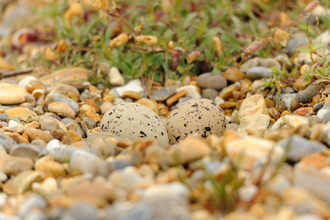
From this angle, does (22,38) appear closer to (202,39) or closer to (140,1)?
(140,1)

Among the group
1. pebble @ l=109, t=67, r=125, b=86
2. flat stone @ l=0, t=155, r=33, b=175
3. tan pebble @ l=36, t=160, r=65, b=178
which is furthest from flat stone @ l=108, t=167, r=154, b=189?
pebble @ l=109, t=67, r=125, b=86

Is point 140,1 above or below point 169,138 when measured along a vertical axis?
above

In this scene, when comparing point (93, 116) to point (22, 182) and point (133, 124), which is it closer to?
point (133, 124)

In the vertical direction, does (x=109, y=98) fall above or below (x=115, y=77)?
below

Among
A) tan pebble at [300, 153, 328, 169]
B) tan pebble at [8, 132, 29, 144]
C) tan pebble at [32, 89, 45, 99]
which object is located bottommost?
tan pebble at [32, 89, 45, 99]

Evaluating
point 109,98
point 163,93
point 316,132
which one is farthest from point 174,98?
point 316,132

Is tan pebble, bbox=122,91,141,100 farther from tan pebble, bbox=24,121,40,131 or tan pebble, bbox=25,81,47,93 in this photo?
tan pebble, bbox=24,121,40,131

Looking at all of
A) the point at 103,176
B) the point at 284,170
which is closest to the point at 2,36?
the point at 103,176
